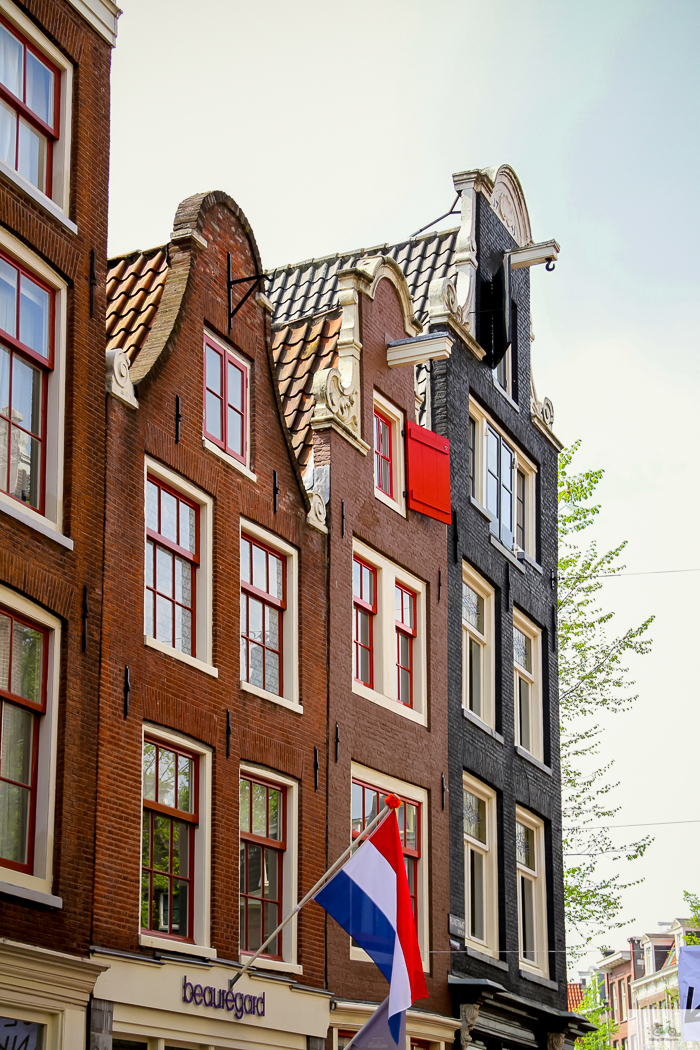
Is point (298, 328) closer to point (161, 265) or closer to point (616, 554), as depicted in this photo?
point (161, 265)

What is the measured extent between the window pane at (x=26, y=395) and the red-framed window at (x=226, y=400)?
325 centimetres

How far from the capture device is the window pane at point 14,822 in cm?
1239

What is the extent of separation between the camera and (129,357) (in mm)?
16422

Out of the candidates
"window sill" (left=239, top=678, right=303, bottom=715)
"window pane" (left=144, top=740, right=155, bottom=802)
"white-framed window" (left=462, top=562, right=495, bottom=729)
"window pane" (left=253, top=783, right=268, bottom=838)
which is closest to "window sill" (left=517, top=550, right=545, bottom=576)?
"white-framed window" (left=462, top=562, right=495, bottom=729)

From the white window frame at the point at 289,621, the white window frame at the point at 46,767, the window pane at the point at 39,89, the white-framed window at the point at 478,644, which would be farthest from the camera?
the white-framed window at the point at 478,644

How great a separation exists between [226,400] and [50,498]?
413 cm

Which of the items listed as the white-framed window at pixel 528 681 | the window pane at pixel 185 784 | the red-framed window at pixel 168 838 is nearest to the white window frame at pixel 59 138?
the red-framed window at pixel 168 838

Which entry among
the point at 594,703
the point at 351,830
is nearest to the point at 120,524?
the point at 351,830

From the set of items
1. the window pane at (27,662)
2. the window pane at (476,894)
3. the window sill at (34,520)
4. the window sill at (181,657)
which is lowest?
the window pane at (476,894)

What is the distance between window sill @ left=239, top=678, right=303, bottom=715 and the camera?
16578 mm

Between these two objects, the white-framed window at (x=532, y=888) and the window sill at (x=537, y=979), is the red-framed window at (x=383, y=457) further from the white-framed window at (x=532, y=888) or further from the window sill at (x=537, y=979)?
the window sill at (x=537, y=979)

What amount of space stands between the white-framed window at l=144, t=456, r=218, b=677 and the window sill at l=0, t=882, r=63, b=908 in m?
3.06

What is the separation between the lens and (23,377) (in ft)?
44.3

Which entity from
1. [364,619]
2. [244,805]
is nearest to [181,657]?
[244,805]
